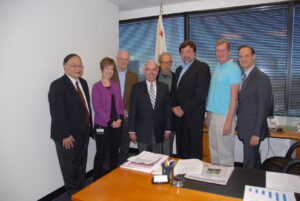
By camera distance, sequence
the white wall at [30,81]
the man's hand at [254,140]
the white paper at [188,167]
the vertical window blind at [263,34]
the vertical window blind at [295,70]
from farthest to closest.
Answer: the vertical window blind at [263,34] < the vertical window blind at [295,70] < the man's hand at [254,140] < the white wall at [30,81] < the white paper at [188,167]

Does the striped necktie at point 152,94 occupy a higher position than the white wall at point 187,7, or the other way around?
the white wall at point 187,7

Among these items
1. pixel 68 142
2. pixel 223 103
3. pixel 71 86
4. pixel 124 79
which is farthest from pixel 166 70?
pixel 68 142

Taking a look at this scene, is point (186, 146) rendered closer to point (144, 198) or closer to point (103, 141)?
point (103, 141)

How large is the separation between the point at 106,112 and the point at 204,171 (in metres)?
1.46

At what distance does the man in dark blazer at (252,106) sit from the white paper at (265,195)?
1.08 m

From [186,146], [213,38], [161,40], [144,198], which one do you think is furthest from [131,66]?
[144,198]

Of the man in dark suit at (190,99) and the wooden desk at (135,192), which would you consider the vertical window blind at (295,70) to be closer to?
the man in dark suit at (190,99)

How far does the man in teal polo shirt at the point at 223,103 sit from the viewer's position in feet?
8.05

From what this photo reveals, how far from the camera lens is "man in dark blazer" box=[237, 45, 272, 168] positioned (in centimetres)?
229

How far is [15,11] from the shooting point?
2.26 metres

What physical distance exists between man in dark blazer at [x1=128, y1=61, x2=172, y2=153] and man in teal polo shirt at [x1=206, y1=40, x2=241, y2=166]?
575mm

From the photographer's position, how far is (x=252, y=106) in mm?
2355

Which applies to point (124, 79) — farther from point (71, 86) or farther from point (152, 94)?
point (71, 86)

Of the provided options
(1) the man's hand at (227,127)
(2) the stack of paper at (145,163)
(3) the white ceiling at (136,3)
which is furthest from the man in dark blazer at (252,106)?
(3) the white ceiling at (136,3)
